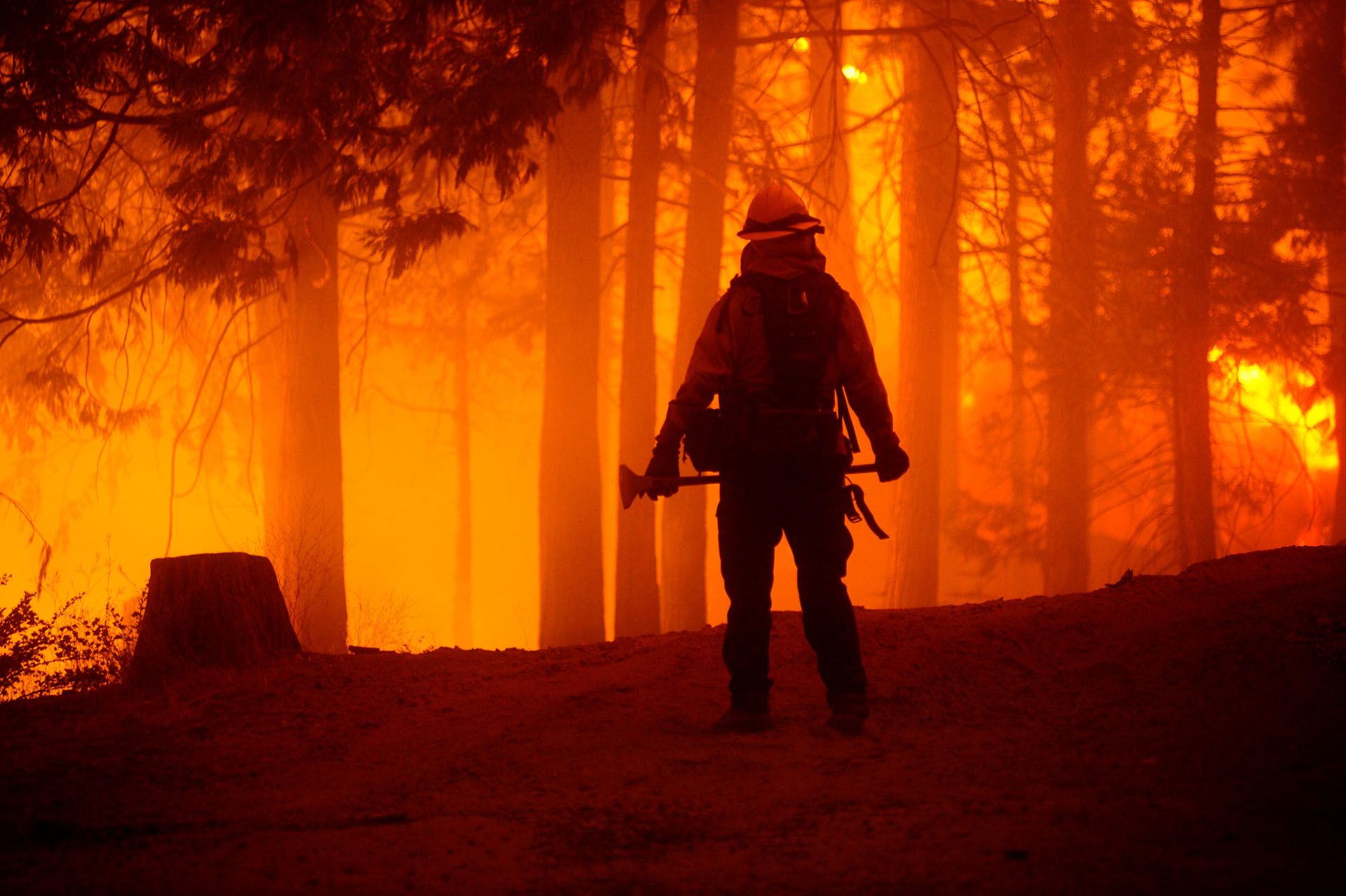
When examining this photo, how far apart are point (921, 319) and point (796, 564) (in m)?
10.2

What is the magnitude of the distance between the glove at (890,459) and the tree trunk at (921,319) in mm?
9661

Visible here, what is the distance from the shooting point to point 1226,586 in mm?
5840

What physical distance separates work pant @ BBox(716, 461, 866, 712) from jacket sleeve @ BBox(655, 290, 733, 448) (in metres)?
0.27

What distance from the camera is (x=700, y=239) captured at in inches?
429

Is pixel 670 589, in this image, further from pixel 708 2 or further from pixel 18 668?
pixel 18 668

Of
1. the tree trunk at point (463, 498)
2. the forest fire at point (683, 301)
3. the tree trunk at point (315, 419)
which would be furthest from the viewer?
the tree trunk at point (463, 498)

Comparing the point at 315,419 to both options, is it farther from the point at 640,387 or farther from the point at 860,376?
the point at 860,376

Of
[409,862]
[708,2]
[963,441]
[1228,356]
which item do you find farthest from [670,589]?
[963,441]

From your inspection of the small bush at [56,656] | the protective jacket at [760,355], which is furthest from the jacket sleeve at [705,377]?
the small bush at [56,656]

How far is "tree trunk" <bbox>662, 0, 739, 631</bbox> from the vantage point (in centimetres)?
1054

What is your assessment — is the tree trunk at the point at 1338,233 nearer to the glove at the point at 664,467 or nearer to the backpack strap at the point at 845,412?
the backpack strap at the point at 845,412

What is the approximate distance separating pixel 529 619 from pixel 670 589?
14.6m

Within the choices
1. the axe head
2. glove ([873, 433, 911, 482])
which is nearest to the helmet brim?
glove ([873, 433, 911, 482])

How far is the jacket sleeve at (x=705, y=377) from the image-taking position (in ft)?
14.7
